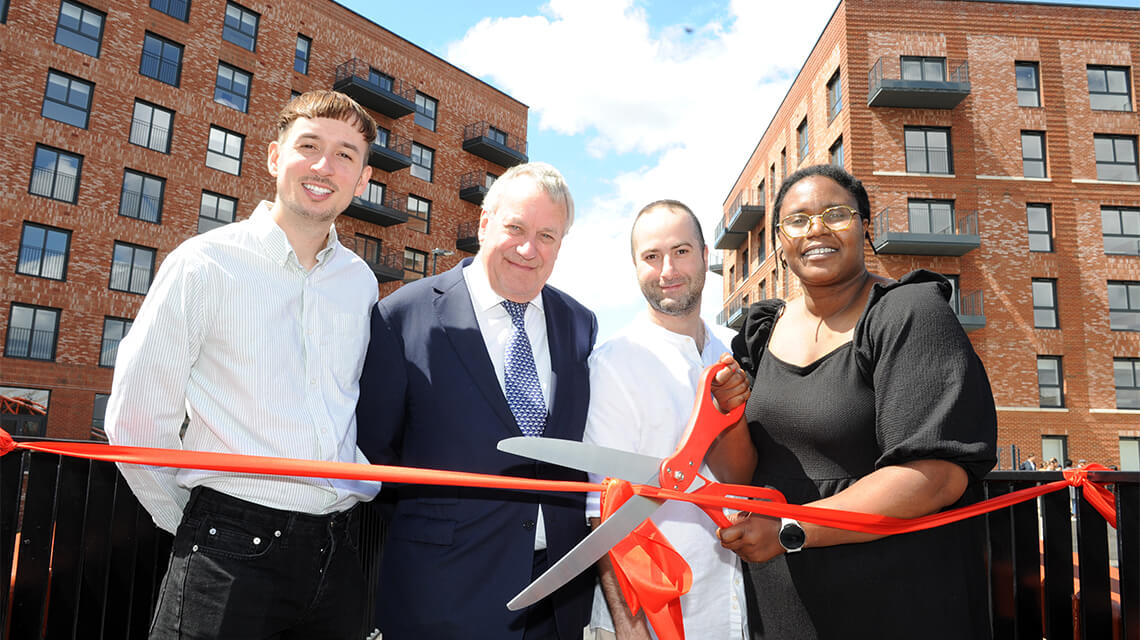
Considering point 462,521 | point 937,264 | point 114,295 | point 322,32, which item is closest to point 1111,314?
point 937,264

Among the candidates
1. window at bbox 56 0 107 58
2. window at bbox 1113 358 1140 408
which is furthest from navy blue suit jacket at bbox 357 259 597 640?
window at bbox 1113 358 1140 408

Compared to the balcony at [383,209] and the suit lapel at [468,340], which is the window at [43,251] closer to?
the balcony at [383,209]

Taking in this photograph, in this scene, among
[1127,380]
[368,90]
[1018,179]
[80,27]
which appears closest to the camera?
[80,27]

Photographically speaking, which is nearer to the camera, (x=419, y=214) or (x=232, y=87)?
(x=232, y=87)

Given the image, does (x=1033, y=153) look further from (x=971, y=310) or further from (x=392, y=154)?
(x=392, y=154)

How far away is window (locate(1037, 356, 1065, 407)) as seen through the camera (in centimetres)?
2533

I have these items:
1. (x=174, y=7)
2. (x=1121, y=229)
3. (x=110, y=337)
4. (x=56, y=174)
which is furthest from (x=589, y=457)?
(x=1121, y=229)

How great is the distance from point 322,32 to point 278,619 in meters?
34.1

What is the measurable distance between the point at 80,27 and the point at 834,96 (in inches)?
1148

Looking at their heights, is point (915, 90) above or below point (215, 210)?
above

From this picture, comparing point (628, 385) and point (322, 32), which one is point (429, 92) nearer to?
point (322, 32)

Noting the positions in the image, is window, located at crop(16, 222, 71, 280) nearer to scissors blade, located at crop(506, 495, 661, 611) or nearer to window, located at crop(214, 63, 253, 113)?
window, located at crop(214, 63, 253, 113)

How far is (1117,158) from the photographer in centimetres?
2766

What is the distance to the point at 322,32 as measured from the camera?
103ft
